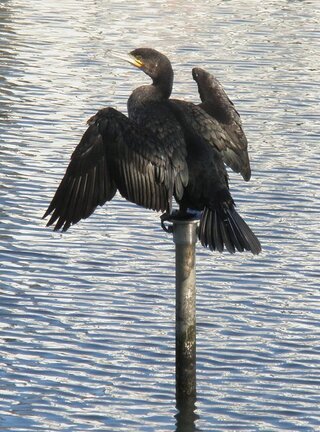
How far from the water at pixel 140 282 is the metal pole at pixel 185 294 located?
13.9 inches

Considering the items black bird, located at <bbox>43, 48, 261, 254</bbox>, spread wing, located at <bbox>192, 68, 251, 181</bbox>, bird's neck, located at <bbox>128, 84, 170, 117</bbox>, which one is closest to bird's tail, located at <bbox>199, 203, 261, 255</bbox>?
black bird, located at <bbox>43, 48, 261, 254</bbox>

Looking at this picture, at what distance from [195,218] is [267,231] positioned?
142 inches

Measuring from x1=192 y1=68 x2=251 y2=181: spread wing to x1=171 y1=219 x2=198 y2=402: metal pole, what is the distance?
90 cm

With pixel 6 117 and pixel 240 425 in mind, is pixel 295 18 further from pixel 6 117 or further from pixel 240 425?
pixel 240 425

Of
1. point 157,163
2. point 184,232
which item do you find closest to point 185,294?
point 184,232

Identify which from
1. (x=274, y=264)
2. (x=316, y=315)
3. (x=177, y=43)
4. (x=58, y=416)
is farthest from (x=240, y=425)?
(x=177, y=43)

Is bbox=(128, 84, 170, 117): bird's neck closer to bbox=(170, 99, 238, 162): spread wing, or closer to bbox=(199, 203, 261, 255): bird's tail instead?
bbox=(170, 99, 238, 162): spread wing

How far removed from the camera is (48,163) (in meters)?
12.9

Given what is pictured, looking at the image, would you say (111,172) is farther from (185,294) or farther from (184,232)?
(185,294)

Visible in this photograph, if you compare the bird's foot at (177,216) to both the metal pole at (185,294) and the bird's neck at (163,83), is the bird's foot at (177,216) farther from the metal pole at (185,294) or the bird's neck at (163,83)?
the bird's neck at (163,83)

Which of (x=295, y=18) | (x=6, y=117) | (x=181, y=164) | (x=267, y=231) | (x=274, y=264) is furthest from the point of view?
(x=295, y=18)

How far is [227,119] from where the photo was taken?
838cm

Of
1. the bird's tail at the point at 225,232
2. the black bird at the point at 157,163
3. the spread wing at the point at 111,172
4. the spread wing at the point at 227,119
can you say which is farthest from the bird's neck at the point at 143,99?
the bird's tail at the point at 225,232

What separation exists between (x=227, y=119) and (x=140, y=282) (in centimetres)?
198
